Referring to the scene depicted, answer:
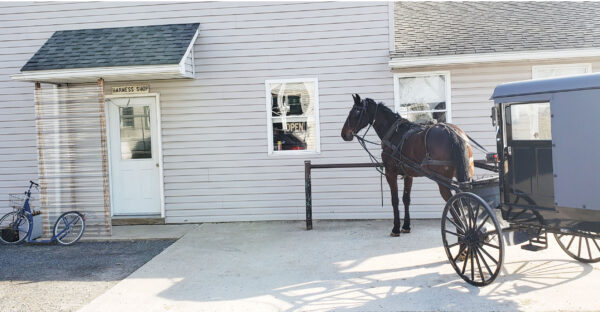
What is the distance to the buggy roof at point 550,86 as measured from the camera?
4402 mm

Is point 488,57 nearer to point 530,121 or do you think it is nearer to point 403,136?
point 403,136

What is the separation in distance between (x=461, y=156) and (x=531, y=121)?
1050 millimetres

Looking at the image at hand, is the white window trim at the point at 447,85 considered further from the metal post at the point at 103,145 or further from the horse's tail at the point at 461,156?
the metal post at the point at 103,145

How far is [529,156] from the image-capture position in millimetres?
5117

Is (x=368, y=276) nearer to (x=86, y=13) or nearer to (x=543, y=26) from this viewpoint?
(x=543, y=26)

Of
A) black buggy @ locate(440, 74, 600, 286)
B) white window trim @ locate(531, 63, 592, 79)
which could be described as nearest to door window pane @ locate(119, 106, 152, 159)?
black buggy @ locate(440, 74, 600, 286)

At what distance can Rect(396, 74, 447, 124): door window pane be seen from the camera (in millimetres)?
9211

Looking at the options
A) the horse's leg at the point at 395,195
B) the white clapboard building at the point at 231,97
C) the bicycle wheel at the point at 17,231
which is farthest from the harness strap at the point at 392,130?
the bicycle wheel at the point at 17,231

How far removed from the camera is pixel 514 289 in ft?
17.3

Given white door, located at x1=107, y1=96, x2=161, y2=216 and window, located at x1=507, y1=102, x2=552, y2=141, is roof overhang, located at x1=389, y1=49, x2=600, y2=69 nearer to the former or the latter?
window, located at x1=507, y1=102, x2=552, y2=141

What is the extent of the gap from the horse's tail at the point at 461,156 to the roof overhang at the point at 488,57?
274 cm

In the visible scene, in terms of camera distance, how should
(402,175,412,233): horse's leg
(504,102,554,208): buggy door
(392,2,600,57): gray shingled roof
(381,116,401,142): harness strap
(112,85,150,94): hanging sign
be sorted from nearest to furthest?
(504,102,554,208): buggy door < (381,116,401,142): harness strap < (402,175,412,233): horse's leg < (392,2,600,57): gray shingled roof < (112,85,150,94): hanging sign

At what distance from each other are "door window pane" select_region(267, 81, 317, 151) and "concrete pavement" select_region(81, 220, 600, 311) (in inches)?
79.9

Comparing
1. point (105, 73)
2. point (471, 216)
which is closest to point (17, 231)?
point (105, 73)
